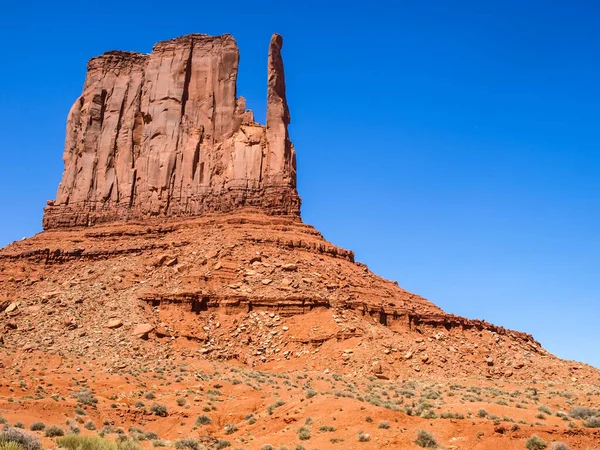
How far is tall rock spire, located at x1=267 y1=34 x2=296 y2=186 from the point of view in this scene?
66625mm

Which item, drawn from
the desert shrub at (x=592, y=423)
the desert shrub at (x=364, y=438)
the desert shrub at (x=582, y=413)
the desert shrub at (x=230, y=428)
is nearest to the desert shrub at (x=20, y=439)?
the desert shrub at (x=364, y=438)

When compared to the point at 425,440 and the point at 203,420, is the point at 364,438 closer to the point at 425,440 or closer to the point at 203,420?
the point at 425,440

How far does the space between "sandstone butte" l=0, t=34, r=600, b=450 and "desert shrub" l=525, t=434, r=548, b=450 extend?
0.65m

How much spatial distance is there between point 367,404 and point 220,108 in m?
44.3

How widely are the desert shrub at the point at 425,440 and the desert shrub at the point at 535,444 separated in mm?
3048

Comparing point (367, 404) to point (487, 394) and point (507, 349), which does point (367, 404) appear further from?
point (507, 349)

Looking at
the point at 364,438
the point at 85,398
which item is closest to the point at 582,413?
the point at 364,438

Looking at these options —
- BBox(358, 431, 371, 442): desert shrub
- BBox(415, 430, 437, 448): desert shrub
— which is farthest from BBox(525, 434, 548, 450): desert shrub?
BBox(358, 431, 371, 442): desert shrub

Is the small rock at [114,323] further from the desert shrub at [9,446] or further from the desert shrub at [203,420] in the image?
the desert shrub at [9,446]

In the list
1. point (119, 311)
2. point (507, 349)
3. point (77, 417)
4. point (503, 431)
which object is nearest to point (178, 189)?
point (119, 311)

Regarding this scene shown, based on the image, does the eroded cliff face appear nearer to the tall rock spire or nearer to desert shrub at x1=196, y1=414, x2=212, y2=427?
the tall rock spire

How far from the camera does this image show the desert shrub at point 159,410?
122ft

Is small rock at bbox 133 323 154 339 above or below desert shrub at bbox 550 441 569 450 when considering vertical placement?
above

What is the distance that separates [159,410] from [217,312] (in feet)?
52.7
